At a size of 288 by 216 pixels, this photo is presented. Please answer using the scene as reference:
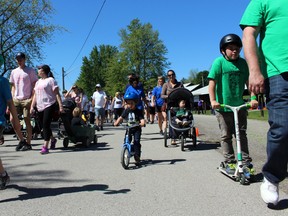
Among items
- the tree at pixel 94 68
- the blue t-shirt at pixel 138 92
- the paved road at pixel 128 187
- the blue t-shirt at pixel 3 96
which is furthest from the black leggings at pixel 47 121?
the tree at pixel 94 68

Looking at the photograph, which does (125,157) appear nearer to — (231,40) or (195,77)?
(231,40)

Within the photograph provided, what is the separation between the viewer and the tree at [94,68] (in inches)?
3656

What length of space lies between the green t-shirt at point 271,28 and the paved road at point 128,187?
4.86 ft

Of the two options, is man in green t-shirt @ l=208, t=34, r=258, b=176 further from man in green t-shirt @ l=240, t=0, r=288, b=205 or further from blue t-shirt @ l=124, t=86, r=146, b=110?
blue t-shirt @ l=124, t=86, r=146, b=110

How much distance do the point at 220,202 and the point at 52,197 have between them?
6.84 ft

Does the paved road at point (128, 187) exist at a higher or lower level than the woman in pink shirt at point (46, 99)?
lower

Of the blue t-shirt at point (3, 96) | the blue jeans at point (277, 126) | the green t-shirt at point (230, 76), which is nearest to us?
Answer: the blue jeans at point (277, 126)

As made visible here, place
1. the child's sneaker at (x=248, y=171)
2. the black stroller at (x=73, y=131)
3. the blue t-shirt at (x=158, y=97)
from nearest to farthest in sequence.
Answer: the child's sneaker at (x=248, y=171) → the black stroller at (x=73, y=131) → the blue t-shirt at (x=158, y=97)

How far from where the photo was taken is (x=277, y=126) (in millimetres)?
3318

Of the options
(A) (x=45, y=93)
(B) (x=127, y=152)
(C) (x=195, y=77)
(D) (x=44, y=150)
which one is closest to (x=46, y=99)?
(A) (x=45, y=93)

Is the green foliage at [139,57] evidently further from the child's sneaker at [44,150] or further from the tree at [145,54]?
the child's sneaker at [44,150]

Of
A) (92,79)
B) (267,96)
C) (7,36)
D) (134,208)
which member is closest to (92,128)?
(134,208)

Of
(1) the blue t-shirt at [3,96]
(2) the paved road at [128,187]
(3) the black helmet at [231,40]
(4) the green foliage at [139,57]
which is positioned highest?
(4) the green foliage at [139,57]

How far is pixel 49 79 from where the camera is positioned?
8.21 m
